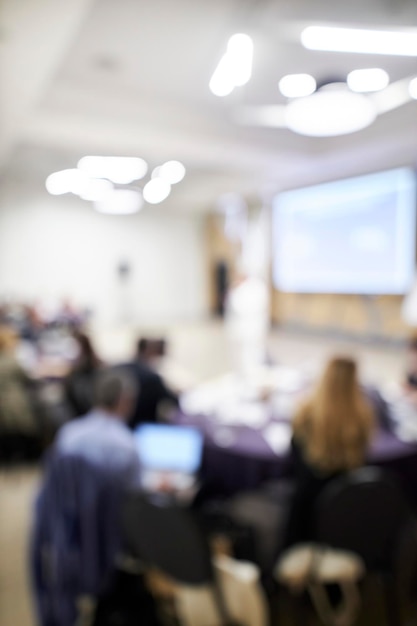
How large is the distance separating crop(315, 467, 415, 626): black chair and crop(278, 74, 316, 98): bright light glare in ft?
4.17

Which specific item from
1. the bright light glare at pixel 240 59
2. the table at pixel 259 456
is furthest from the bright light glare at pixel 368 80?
the table at pixel 259 456

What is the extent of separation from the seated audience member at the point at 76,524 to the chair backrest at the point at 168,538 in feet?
0.47

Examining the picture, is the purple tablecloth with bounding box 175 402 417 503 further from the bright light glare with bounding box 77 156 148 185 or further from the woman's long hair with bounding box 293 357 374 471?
the bright light glare with bounding box 77 156 148 185

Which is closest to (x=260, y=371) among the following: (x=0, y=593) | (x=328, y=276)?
(x=0, y=593)

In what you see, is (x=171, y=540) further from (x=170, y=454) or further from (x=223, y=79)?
(x=223, y=79)

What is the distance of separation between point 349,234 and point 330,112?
1.00 ft

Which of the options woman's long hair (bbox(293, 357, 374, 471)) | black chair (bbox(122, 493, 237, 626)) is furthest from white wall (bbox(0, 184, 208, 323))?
woman's long hair (bbox(293, 357, 374, 471))

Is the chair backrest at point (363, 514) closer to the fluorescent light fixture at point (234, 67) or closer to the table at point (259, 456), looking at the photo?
the table at point (259, 456)

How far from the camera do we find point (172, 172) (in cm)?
74

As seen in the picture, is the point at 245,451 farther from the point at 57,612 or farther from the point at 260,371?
the point at 260,371

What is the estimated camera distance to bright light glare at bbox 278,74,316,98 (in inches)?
24.5

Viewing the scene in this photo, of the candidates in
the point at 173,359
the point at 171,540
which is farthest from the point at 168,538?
the point at 173,359

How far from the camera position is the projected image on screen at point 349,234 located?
0.92 meters

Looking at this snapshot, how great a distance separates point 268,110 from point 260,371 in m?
3.26
